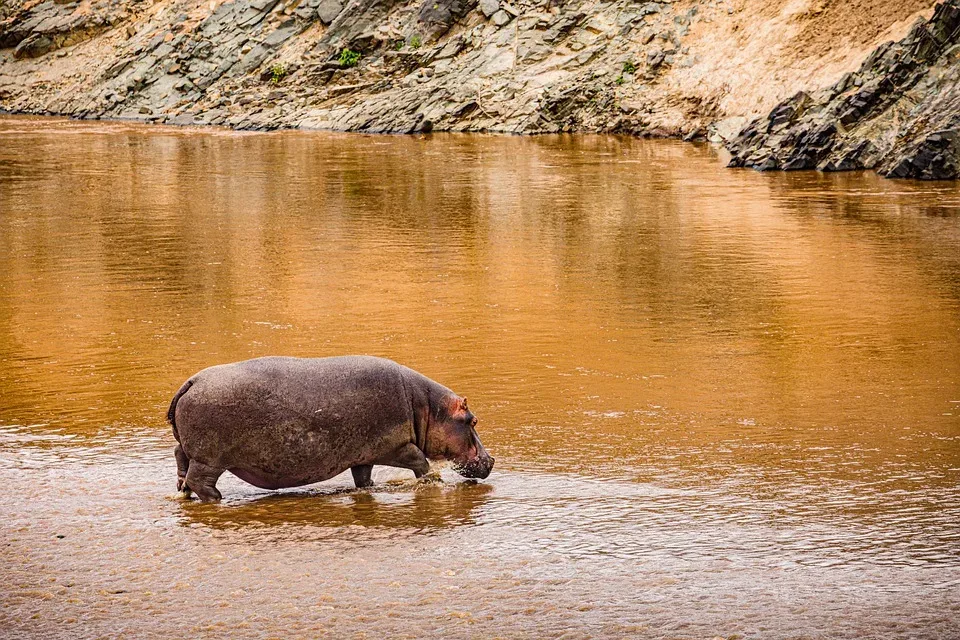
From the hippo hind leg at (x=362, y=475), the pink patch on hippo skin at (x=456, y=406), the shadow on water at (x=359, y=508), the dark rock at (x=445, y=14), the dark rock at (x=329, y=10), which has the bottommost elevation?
the shadow on water at (x=359, y=508)

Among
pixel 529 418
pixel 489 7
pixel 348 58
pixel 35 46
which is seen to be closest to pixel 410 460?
pixel 529 418

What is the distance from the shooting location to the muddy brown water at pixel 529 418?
5.92 meters

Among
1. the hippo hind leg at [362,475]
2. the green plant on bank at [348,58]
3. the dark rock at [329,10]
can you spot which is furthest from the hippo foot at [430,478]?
the dark rock at [329,10]

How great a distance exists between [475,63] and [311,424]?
4088 centimetres

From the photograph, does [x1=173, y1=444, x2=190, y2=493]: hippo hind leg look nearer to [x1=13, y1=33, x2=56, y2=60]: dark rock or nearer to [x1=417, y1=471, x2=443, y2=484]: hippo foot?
[x1=417, y1=471, x2=443, y2=484]: hippo foot

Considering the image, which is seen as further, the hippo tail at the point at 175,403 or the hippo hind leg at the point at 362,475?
the hippo hind leg at the point at 362,475

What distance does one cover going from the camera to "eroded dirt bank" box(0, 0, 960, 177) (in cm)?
3434

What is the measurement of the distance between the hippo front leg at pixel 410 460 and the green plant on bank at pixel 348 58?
150ft

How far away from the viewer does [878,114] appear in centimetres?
2884

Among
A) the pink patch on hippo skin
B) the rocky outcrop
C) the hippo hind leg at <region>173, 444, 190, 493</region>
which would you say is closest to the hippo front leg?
the pink patch on hippo skin

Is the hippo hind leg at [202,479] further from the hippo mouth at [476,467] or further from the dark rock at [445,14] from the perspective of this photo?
the dark rock at [445,14]

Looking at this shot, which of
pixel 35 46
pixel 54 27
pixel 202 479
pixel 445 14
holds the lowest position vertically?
pixel 202 479

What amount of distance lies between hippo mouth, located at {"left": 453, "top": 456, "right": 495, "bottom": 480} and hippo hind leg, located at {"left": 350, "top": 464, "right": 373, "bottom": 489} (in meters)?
0.54

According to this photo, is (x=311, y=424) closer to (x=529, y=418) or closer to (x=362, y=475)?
(x=362, y=475)
